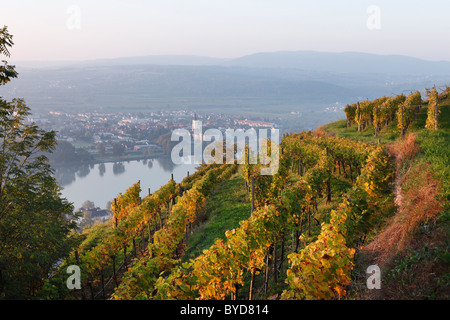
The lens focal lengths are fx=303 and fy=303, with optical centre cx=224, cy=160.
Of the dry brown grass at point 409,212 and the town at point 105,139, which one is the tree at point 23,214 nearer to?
the dry brown grass at point 409,212

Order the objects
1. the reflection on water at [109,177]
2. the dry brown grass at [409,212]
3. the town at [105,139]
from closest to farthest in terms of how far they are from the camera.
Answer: the dry brown grass at [409,212]
the reflection on water at [109,177]
the town at [105,139]

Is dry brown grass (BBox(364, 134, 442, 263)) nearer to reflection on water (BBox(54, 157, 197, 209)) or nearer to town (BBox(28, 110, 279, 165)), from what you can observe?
reflection on water (BBox(54, 157, 197, 209))

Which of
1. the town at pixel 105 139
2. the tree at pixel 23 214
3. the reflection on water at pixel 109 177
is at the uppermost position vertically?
the tree at pixel 23 214

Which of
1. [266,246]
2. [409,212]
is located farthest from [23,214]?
[409,212]

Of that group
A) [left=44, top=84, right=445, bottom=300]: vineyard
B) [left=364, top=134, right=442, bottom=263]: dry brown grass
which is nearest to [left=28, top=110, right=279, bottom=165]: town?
[left=44, top=84, right=445, bottom=300]: vineyard

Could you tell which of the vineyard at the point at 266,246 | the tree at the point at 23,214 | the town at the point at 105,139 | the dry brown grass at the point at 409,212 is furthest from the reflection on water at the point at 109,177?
the dry brown grass at the point at 409,212
